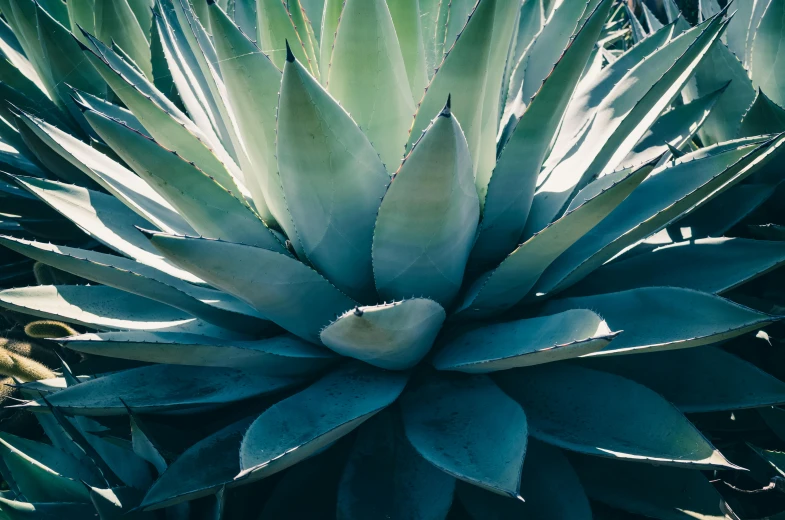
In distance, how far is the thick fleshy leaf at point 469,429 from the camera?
90 cm

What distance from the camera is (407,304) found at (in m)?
0.93

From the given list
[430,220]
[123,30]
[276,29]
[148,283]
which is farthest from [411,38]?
[123,30]

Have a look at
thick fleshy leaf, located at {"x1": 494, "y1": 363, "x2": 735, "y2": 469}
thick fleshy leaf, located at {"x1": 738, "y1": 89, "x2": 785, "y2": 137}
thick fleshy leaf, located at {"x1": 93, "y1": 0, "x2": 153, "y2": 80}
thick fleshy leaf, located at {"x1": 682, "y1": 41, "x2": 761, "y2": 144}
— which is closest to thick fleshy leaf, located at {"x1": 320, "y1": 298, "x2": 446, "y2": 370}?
thick fleshy leaf, located at {"x1": 494, "y1": 363, "x2": 735, "y2": 469}

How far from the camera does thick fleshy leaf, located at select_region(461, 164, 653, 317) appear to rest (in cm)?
95

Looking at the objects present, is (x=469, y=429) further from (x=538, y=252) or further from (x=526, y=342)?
(x=538, y=252)

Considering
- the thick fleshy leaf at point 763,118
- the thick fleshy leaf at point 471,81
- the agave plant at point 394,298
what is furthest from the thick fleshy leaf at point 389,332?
the thick fleshy leaf at point 763,118

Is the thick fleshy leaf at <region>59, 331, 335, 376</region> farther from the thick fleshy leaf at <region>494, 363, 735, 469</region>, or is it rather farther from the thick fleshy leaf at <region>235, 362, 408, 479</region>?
the thick fleshy leaf at <region>494, 363, 735, 469</region>

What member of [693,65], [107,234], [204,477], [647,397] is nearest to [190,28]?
[107,234]

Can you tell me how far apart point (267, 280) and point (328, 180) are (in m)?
0.19

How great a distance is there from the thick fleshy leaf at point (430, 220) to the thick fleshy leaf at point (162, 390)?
30cm

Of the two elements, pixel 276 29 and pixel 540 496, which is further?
pixel 276 29

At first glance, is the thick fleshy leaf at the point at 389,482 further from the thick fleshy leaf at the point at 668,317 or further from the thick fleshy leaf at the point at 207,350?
the thick fleshy leaf at the point at 668,317

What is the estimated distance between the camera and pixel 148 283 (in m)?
1.12

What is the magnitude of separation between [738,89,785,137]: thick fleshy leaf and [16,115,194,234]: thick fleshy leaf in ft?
3.93
